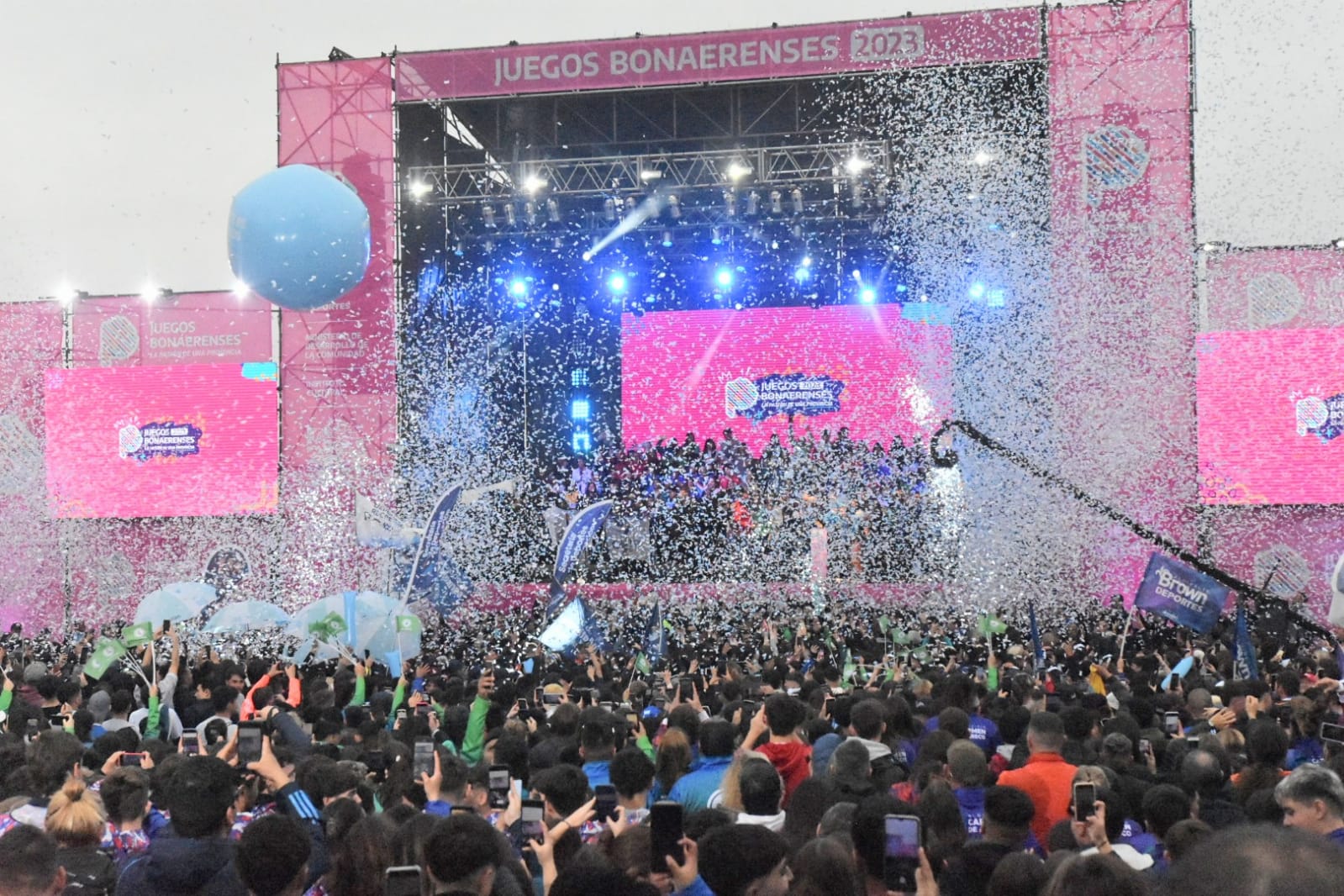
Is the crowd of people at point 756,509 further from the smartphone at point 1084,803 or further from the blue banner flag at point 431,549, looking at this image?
the smartphone at point 1084,803

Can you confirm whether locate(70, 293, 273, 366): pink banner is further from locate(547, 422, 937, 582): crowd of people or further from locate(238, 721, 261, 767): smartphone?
locate(238, 721, 261, 767): smartphone

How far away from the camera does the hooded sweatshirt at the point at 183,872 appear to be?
149 inches

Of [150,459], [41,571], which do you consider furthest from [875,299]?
[41,571]

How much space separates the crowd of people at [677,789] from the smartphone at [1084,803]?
19 millimetres

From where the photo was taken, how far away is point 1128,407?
67.2ft

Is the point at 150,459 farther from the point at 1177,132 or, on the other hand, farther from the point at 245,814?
the point at 245,814

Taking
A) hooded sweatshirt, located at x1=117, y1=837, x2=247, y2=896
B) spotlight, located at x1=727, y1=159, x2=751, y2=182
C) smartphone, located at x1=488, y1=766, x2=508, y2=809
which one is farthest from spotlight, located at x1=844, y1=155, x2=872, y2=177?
hooded sweatshirt, located at x1=117, y1=837, x2=247, y2=896

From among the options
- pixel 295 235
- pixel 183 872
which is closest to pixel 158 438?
pixel 295 235

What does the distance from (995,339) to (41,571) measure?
16.7 metres

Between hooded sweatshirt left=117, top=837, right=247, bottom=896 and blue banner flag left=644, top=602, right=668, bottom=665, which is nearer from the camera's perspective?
hooded sweatshirt left=117, top=837, right=247, bottom=896

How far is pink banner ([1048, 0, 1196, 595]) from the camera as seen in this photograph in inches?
803

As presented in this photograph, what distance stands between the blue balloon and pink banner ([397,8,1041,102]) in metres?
12.6

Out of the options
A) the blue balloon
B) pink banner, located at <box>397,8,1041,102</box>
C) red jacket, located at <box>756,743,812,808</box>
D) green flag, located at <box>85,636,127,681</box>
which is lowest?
green flag, located at <box>85,636,127,681</box>

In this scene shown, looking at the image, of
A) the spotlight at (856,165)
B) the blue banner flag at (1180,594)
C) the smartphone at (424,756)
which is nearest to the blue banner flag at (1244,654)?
the blue banner flag at (1180,594)
